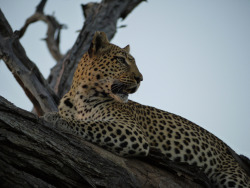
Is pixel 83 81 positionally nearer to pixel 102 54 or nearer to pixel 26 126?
pixel 102 54

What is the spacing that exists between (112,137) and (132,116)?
4.18ft

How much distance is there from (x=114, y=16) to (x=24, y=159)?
8.01 metres

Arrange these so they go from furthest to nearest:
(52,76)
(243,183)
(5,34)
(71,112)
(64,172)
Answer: (52,76), (5,34), (71,112), (243,183), (64,172)

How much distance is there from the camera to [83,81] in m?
6.25

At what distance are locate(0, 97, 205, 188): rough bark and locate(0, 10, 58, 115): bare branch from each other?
378cm

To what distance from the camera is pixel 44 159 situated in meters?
3.37

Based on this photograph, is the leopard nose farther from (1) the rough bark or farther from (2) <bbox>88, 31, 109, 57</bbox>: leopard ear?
(1) the rough bark

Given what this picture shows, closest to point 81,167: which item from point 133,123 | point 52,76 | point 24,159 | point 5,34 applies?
point 24,159

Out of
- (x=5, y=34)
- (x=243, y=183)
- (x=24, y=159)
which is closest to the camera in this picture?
(x=24, y=159)

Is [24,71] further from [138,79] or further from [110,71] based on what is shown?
[138,79]

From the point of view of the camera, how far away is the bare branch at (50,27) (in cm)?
1403

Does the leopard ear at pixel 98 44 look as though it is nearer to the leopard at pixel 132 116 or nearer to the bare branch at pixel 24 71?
the leopard at pixel 132 116

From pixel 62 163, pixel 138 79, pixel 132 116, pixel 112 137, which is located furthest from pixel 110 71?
pixel 62 163

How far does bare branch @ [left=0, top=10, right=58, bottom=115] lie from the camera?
25.1 ft
